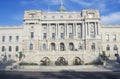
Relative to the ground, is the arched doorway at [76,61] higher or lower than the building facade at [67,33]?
lower

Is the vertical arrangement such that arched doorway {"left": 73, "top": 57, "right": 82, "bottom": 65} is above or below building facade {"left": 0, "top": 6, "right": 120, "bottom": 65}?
below

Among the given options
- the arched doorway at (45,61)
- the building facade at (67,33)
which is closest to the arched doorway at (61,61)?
the arched doorway at (45,61)

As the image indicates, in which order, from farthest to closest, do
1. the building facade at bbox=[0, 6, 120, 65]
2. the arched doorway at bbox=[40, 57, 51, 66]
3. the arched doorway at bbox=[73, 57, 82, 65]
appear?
1. the building facade at bbox=[0, 6, 120, 65]
2. the arched doorway at bbox=[73, 57, 82, 65]
3. the arched doorway at bbox=[40, 57, 51, 66]

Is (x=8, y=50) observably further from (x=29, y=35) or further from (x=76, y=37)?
(x=76, y=37)

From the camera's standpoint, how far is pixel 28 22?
276 ft

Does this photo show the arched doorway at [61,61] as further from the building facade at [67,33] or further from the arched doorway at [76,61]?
the building facade at [67,33]

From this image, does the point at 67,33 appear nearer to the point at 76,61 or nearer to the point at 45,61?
the point at 76,61

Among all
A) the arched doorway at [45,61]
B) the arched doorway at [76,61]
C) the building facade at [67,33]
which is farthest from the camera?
the building facade at [67,33]

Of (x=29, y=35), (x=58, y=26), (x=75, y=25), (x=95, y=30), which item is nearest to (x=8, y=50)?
(x=29, y=35)

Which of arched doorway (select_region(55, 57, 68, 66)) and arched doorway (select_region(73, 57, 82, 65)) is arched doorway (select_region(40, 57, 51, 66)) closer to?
arched doorway (select_region(55, 57, 68, 66))

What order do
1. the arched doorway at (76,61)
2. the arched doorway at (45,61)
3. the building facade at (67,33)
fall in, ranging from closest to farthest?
1. the arched doorway at (45,61)
2. the arched doorway at (76,61)
3. the building facade at (67,33)

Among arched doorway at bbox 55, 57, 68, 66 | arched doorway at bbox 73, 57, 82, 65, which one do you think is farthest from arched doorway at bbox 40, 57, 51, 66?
arched doorway at bbox 73, 57, 82, 65

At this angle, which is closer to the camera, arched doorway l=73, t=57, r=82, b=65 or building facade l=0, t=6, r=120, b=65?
arched doorway l=73, t=57, r=82, b=65

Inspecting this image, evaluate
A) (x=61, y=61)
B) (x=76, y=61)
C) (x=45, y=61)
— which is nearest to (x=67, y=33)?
(x=61, y=61)
